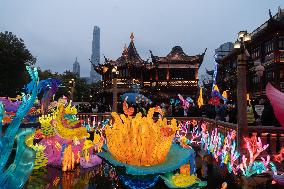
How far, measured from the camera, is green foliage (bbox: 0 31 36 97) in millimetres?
34456

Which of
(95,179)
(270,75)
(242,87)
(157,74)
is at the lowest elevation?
(95,179)

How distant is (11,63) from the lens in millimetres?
35000

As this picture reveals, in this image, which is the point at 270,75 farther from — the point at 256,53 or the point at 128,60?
the point at 128,60

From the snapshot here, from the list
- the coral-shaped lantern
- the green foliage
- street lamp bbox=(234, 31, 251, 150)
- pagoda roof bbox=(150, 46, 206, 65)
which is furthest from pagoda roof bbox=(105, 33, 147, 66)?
the coral-shaped lantern

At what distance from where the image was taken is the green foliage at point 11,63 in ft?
113

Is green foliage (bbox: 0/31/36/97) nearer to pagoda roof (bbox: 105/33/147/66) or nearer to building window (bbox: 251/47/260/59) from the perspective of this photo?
pagoda roof (bbox: 105/33/147/66)

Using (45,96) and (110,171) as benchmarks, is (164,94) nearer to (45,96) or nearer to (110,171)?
(45,96)

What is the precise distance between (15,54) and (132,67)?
12.6 meters

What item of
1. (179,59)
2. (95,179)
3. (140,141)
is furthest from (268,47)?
(140,141)

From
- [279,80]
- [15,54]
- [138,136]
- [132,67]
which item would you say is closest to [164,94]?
[132,67]

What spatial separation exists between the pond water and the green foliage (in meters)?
27.3

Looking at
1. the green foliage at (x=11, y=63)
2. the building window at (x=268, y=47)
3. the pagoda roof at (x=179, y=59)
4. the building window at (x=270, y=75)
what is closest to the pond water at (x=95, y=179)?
the building window at (x=270, y=75)

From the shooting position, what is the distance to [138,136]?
6.41m

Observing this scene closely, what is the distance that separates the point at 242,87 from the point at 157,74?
32.9 metres
